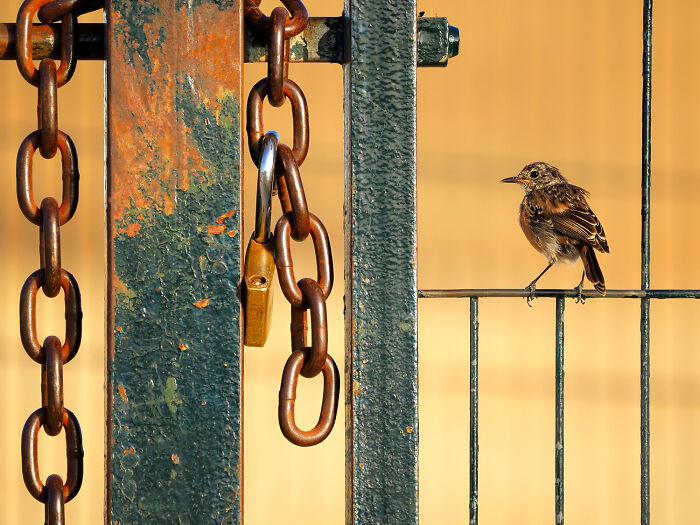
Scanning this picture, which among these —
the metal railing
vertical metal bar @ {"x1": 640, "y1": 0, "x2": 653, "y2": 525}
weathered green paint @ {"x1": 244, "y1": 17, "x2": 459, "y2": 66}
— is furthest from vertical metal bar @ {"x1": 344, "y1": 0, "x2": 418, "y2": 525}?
Result: vertical metal bar @ {"x1": 640, "y1": 0, "x2": 653, "y2": 525}

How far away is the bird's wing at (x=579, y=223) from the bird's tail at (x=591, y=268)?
0.04 m

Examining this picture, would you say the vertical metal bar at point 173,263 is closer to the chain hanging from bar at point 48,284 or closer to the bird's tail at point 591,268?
the chain hanging from bar at point 48,284

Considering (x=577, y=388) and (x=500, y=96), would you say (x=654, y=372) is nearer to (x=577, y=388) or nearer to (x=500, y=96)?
(x=577, y=388)

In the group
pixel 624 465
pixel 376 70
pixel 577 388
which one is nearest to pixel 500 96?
pixel 577 388

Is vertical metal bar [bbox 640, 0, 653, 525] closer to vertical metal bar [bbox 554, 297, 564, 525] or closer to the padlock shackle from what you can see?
vertical metal bar [bbox 554, 297, 564, 525]

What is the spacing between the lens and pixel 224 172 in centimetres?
95

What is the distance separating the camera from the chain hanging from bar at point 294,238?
2.95ft

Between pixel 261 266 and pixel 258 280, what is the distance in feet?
0.06

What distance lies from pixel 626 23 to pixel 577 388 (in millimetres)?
2570

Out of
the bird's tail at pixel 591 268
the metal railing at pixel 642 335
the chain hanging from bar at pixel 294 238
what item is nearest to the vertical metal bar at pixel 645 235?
the metal railing at pixel 642 335

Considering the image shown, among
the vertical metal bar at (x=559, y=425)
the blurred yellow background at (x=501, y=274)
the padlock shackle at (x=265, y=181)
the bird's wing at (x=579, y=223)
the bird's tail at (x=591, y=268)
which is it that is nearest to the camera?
the padlock shackle at (x=265, y=181)

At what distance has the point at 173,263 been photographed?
0.95 m

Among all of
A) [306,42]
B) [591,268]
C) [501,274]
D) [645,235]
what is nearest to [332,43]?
[306,42]

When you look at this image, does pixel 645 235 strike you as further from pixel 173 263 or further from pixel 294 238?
pixel 173 263
